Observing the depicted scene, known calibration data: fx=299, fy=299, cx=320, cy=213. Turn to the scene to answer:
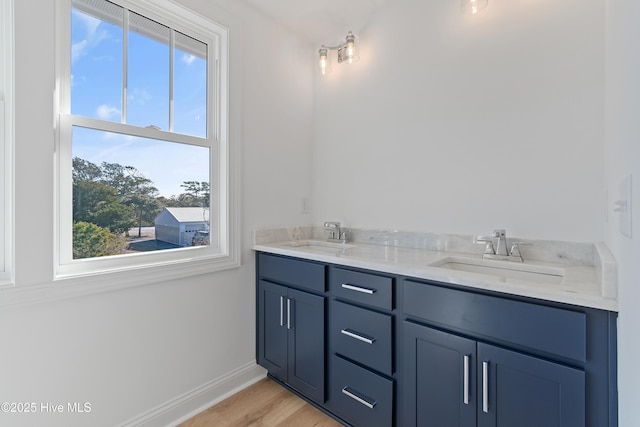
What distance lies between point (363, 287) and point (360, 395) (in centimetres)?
53

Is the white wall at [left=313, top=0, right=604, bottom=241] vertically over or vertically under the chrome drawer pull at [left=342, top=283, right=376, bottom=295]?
over

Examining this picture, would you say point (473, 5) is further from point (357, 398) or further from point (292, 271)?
point (357, 398)

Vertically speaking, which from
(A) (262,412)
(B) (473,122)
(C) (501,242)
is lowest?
(A) (262,412)

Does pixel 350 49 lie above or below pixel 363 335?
above

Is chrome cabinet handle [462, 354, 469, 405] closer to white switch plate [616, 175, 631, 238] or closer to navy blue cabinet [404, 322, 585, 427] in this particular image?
navy blue cabinet [404, 322, 585, 427]

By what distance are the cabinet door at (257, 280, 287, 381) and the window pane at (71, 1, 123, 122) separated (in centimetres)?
127

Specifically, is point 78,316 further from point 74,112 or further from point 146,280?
point 74,112

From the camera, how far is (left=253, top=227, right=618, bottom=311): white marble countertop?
89cm

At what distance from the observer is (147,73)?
159 centimetres

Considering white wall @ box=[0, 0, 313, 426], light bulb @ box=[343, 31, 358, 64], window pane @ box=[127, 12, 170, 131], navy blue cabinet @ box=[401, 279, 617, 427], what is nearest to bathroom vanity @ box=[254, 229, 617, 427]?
navy blue cabinet @ box=[401, 279, 617, 427]

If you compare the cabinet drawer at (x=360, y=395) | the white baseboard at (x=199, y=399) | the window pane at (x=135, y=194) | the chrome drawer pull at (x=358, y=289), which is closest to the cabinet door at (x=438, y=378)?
the cabinet drawer at (x=360, y=395)

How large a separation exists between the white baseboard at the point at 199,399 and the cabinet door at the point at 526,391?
142 cm

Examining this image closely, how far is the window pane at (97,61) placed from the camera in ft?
4.47

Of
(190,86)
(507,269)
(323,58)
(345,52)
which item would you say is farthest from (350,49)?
(507,269)
